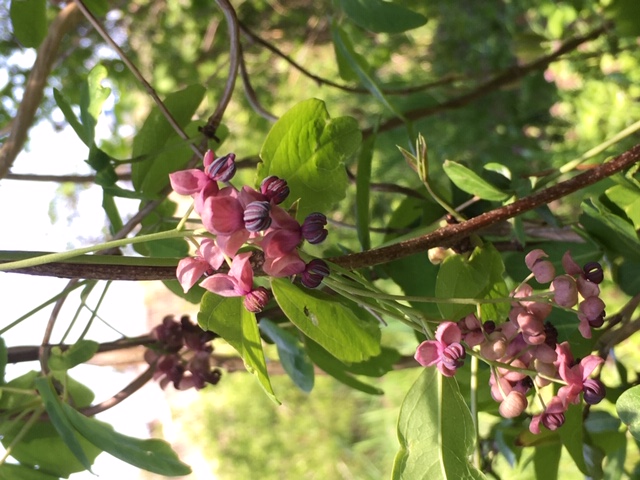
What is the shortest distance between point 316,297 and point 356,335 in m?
0.04

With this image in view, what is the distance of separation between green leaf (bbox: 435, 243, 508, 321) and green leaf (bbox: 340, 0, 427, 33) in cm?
20

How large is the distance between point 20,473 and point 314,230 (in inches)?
14.6

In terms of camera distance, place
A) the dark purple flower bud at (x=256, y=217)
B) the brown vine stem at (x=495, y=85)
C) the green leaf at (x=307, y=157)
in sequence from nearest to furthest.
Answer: the dark purple flower bud at (x=256, y=217)
the green leaf at (x=307, y=157)
the brown vine stem at (x=495, y=85)

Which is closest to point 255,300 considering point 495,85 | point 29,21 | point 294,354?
point 294,354

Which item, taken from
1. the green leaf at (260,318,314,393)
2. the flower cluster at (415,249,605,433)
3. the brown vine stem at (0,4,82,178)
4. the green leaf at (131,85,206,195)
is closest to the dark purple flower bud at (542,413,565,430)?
the flower cluster at (415,249,605,433)

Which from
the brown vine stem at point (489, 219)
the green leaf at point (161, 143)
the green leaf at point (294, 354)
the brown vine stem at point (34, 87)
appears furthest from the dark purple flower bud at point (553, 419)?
the brown vine stem at point (34, 87)

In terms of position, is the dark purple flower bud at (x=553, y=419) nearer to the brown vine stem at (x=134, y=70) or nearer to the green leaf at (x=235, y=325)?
the green leaf at (x=235, y=325)

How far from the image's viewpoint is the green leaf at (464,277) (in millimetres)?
391

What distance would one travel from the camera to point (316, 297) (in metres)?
0.36

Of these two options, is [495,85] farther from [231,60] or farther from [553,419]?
[553,419]

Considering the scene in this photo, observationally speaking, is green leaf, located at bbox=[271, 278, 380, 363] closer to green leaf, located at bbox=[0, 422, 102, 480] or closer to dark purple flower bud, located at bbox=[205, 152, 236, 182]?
dark purple flower bud, located at bbox=[205, 152, 236, 182]

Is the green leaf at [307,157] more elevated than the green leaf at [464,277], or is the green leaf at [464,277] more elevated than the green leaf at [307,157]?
the green leaf at [307,157]

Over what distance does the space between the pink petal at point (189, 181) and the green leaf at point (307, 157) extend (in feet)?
0.27

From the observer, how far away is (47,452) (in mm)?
511
